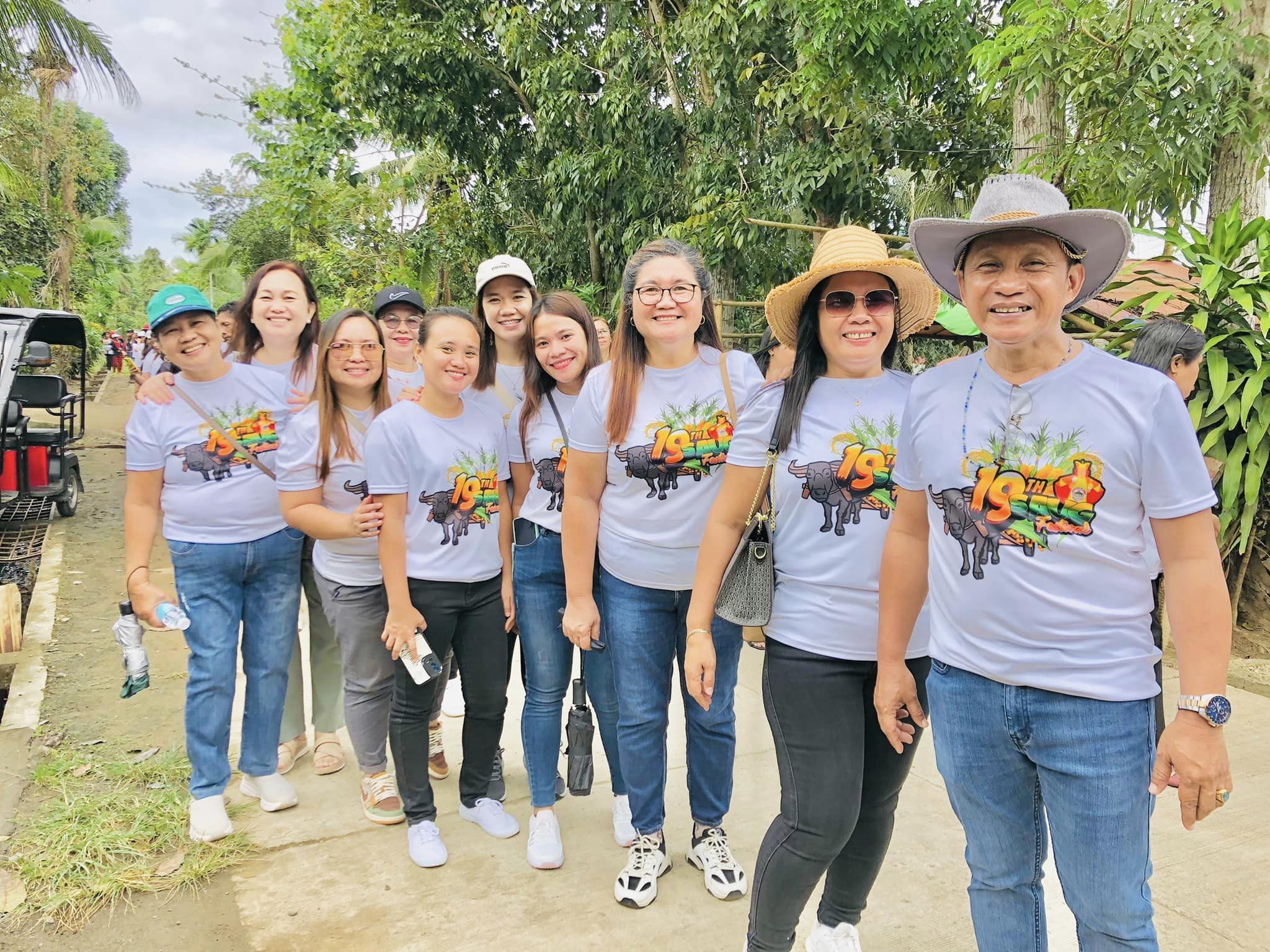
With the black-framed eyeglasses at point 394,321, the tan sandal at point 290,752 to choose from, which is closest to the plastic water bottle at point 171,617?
the tan sandal at point 290,752

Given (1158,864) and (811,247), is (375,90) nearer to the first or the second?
(811,247)

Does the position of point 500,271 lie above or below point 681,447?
above

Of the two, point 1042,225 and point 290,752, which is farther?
point 290,752

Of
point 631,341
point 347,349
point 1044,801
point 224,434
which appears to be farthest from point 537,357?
Result: point 1044,801

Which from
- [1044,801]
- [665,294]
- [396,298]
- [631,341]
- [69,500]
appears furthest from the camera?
[69,500]

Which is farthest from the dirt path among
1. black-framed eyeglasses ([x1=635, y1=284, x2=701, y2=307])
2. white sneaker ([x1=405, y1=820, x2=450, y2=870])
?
black-framed eyeglasses ([x1=635, y1=284, x2=701, y2=307])

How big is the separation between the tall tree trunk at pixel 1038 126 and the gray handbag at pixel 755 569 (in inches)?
193

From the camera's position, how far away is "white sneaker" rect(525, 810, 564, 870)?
2.97m

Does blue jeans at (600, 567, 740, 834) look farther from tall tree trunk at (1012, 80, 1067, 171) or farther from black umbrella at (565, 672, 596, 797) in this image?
tall tree trunk at (1012, 80, 1067, 171)

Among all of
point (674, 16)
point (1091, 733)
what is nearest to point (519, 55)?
point (674, 16)

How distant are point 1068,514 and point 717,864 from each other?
69.1 inches

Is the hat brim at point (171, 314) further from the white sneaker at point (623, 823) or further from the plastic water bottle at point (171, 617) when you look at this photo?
the white sneaker at point (623, 823)

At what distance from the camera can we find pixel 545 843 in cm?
301

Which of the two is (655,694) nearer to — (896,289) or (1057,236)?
(896,289)
